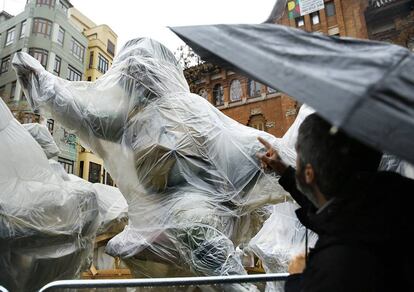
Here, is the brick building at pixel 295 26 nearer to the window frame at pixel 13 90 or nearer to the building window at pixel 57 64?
the building window at pixel 57 64

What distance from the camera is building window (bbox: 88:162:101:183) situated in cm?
2482

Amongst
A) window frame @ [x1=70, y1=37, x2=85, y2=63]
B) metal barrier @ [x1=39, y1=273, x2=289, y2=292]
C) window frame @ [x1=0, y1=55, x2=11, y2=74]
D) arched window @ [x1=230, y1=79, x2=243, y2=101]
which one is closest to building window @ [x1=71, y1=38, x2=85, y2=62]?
window frame @ [x1=70, y1=37, x2=85, y2=63]

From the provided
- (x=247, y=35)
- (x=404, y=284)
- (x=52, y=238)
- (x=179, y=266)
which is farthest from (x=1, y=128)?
(x=404, y=284)

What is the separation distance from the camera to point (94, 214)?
13.6 ft

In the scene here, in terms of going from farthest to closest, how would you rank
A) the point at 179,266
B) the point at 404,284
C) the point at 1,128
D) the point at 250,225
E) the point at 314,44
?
the point at 250,225 → the point at 1,128 → the point at 179,266 → the point at 314,44 → the point at 404,284

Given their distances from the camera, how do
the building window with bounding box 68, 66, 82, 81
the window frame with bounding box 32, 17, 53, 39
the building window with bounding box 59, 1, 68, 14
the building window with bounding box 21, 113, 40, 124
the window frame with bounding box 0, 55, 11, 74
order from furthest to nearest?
the building window with bounding box 59, 1, 68, 14
the building window with bounding box 68, 66, 82, 81
the window frame with bounding box 32, 17, 53, 39
the window frame with bounding box 0, 55, 11, 74
the building window with bounding box 21, 113, 40, 124

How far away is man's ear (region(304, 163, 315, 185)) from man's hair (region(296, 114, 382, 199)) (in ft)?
0.05

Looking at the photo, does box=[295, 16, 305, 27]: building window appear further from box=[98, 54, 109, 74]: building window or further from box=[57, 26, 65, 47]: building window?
box=[98, 54, 109, 74]: building window

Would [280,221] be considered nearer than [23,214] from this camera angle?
No

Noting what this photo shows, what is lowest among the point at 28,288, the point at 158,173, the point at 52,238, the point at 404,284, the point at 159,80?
the point at 28,288

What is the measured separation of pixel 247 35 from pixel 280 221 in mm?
3397

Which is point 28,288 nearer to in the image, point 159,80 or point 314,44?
point 159,80

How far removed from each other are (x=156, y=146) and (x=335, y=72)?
235 centimetres

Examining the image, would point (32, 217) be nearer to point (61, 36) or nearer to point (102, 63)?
point (61, 36)
